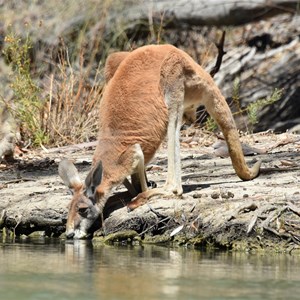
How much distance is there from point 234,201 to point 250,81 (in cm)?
589

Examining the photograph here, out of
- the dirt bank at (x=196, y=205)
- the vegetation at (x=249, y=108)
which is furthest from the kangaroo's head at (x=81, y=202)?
the vegetation at (x=249, y=108)

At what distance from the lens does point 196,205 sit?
771cm

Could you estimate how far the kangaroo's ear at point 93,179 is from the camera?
26.1 ft

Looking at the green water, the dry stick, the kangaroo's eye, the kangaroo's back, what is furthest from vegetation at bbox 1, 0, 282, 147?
the green water

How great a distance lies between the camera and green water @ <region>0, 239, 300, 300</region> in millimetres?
5047

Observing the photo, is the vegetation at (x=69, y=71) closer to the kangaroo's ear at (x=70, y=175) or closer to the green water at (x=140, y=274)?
the kangaroo's ear at (x=70, y=175)

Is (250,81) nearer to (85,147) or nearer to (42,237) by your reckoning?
(85,147)

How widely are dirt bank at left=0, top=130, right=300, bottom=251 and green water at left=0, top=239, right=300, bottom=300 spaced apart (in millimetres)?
286

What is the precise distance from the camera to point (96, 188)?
813cm

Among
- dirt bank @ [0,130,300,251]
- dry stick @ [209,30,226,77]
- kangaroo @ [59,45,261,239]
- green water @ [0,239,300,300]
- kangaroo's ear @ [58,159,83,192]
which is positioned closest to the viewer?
green water @ [0,239,300,300]

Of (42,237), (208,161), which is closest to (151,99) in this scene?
(42,237)

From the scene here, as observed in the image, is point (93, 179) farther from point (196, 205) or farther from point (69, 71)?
point (69, 71)

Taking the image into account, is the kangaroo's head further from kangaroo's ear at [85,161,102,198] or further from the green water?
the green water

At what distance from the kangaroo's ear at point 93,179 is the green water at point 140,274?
778 mm
